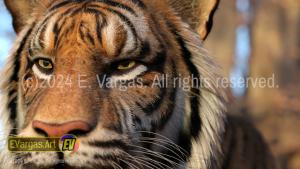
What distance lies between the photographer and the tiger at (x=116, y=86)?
88.1 inches

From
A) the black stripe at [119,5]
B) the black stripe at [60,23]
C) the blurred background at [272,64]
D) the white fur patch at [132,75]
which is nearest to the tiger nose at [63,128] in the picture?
the white fur patch at [132,75]

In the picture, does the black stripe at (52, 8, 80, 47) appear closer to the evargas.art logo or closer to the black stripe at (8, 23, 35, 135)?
the black stripe at (8, 23, 35, 135)

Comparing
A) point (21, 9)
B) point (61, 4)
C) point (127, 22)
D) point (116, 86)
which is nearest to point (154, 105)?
point (116, 86)

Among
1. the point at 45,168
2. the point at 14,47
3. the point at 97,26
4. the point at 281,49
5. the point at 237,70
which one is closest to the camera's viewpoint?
the point at 45,168

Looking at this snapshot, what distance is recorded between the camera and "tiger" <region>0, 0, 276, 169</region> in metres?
2.24

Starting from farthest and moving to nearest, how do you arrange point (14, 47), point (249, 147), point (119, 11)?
point (249, 147)
point (14, 47)
point (119, 11)

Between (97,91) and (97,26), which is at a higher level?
(97,26)

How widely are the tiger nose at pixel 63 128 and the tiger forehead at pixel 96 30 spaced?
413 mm

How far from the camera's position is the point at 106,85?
2410mm

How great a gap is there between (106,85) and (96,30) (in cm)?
27

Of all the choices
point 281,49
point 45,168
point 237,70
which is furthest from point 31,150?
point 237,70

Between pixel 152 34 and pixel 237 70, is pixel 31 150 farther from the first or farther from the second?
pixel 237 70

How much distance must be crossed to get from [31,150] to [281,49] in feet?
22.9

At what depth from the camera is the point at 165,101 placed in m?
2.56
